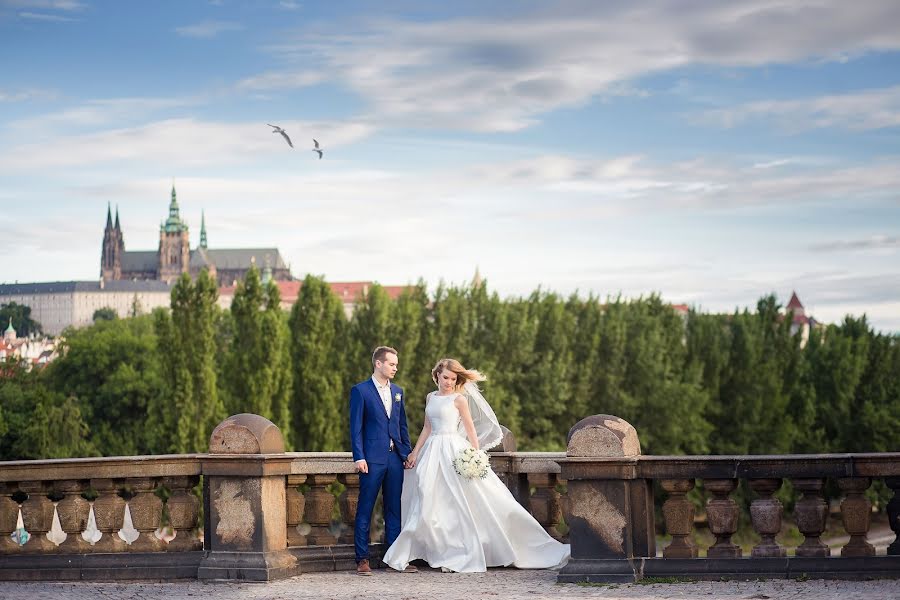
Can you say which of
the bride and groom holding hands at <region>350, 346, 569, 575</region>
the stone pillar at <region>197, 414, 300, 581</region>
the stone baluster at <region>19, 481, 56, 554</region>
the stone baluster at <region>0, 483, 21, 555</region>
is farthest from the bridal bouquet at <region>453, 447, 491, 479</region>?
the stone baluster at <region>0, 483, 21, 555</region>

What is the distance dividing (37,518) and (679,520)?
5.42 meters

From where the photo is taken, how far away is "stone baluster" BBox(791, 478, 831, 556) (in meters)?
10.9

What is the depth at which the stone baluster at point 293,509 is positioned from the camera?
1228 cm

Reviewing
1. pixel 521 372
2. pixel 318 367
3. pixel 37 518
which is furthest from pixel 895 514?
pixel 521 372

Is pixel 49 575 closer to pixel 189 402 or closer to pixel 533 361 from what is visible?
pixel 189 402

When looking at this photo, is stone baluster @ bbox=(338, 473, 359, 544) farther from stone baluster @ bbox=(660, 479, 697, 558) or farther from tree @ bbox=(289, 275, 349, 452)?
tree @ bbox=(289, 275, 349, 452)

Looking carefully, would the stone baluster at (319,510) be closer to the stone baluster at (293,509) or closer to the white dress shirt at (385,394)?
the stone baluster at (293,509)

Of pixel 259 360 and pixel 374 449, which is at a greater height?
pixel 259 360

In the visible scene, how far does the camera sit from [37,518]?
12320 millimetres

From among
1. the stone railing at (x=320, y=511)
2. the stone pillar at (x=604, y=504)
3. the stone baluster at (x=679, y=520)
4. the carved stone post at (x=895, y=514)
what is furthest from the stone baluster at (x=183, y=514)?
the carved stone post at (x=895, y=514)

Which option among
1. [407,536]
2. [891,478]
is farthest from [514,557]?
[891,478]

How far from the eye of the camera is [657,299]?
72.9 metres

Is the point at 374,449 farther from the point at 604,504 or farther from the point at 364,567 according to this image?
the point at 604,504

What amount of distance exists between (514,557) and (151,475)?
314 cm
